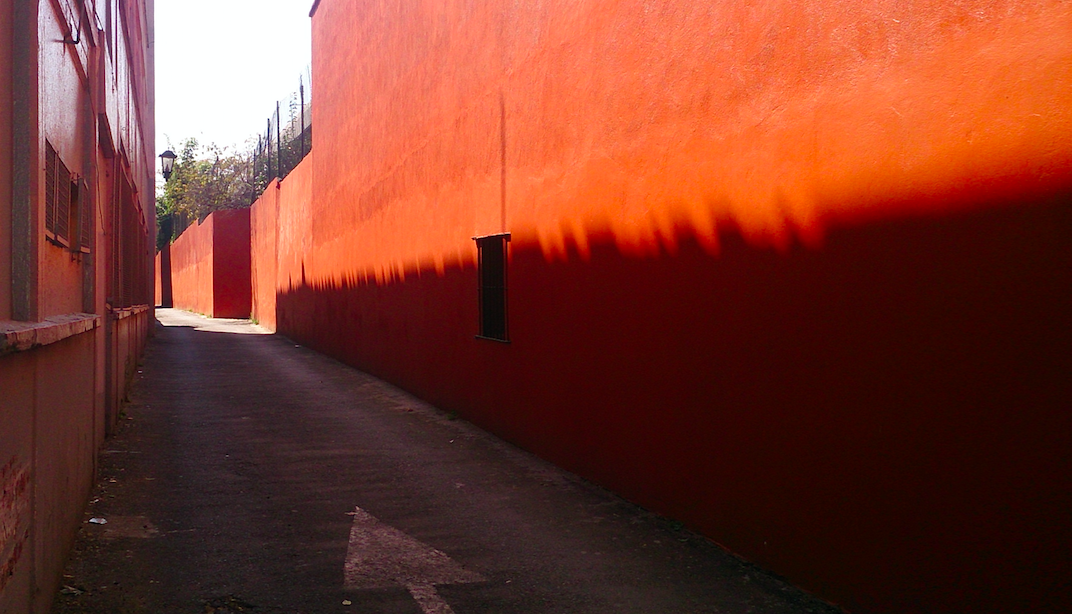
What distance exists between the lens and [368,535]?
A: 603 cm

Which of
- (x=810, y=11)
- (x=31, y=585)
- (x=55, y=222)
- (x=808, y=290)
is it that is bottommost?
(x=31, y=585)

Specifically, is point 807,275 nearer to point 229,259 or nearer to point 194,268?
point 229,259

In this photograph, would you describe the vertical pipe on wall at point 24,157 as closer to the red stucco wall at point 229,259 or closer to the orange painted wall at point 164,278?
the red stucco wall at point 229,259

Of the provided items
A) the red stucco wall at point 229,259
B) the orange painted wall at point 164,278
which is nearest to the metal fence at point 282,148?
the red stucco wall at point 229,259

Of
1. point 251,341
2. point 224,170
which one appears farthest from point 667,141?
point 224,170

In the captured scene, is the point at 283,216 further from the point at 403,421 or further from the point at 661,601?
the point at 661,601

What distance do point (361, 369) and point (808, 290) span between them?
41.4 feet

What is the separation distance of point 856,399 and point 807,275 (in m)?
0.73

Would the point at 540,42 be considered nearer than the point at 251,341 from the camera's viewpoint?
Yes

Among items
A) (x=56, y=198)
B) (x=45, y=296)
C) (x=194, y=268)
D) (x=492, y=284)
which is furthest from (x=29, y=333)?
(x=194, y=268)

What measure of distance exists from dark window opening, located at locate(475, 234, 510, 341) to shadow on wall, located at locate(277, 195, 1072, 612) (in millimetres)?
1751

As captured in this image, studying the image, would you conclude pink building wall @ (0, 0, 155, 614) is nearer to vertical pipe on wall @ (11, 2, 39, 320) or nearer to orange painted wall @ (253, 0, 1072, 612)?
vertical pipe on wall @ (11, 2, 39, 320)

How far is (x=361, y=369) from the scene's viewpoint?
1652 centimetres

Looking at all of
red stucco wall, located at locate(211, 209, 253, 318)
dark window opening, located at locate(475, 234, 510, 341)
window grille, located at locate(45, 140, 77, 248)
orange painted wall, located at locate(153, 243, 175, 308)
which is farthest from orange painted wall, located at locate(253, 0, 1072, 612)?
orange painted wall, located at locate(153, 243, 175, 308)
